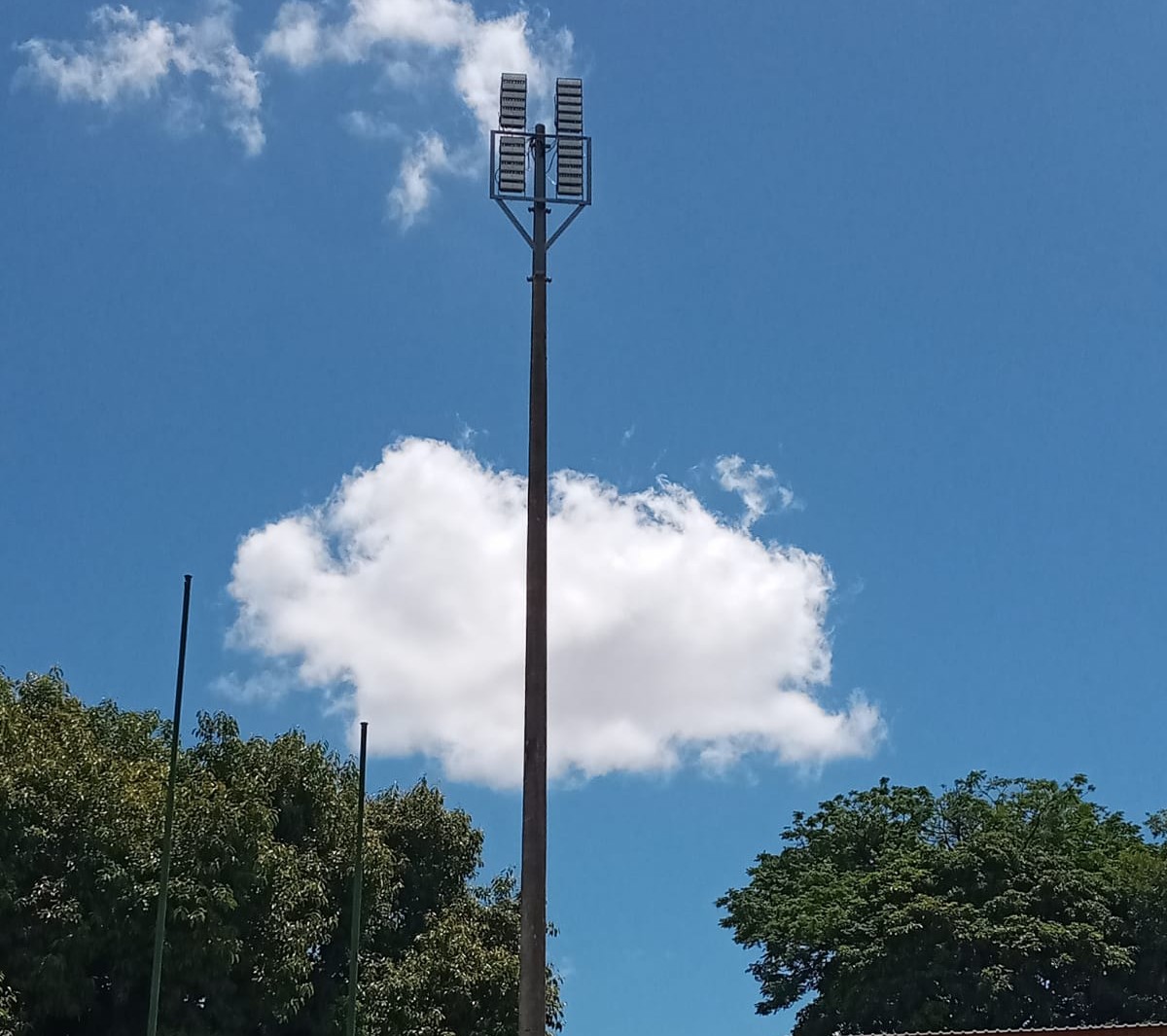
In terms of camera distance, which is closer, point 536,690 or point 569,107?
point 536,690

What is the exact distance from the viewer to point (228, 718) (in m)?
39.5

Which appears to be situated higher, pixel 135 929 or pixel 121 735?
pixel 121 735

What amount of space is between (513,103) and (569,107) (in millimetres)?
675

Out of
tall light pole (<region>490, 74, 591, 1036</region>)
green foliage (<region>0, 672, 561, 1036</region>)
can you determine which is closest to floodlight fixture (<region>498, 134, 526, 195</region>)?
tall light pole (<region>490, 74, 591, 1036</region>)

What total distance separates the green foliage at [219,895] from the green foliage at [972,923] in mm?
10945

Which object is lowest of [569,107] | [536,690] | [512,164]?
[536,690]

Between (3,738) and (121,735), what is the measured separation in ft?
18.3

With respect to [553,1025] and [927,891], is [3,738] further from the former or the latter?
[927,891]

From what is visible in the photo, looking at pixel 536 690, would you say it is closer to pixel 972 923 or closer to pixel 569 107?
pixel 569 107

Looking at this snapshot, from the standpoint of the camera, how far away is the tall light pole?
13156 millimetres

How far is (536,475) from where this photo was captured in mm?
14922

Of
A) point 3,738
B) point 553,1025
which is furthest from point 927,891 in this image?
point 3,738

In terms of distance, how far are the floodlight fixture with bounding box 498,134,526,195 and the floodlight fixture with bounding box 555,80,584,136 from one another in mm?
551

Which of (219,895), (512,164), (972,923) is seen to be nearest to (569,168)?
(512,164)
